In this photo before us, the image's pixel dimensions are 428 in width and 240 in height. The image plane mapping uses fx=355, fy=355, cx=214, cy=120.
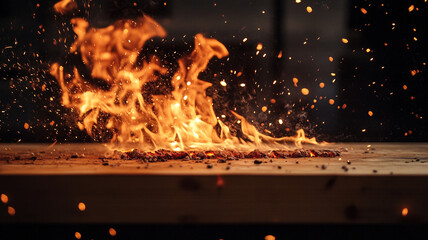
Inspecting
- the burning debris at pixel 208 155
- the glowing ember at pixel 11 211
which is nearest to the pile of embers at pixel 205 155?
the burning debris at pixel 208 155

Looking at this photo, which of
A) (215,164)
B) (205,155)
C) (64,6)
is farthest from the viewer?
(64,6)

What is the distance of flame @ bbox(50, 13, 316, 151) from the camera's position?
5.04ft

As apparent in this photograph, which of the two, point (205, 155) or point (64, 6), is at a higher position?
point (64, 6)

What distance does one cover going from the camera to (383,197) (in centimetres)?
83

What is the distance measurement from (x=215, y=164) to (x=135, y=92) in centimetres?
74

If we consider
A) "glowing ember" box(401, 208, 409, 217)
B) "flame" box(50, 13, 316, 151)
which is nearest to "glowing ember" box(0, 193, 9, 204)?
"flame" box(50, 13, 316, 151)

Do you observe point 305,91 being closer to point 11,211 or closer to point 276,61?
point 276,61

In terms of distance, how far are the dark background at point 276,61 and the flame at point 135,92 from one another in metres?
0.04

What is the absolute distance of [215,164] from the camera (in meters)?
0.98

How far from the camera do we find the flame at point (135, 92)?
154cm

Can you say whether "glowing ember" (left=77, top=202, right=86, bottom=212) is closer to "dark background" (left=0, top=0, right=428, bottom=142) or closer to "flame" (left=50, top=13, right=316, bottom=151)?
"flame" (left=50, top=13, right=316, bottom=151)

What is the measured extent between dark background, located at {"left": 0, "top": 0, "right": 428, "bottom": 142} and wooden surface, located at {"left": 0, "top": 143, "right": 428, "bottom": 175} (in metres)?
0.36

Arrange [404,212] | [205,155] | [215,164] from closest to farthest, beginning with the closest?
[404,212] → [215,164] → [205,155]

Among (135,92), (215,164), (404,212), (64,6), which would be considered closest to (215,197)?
(215,164)
